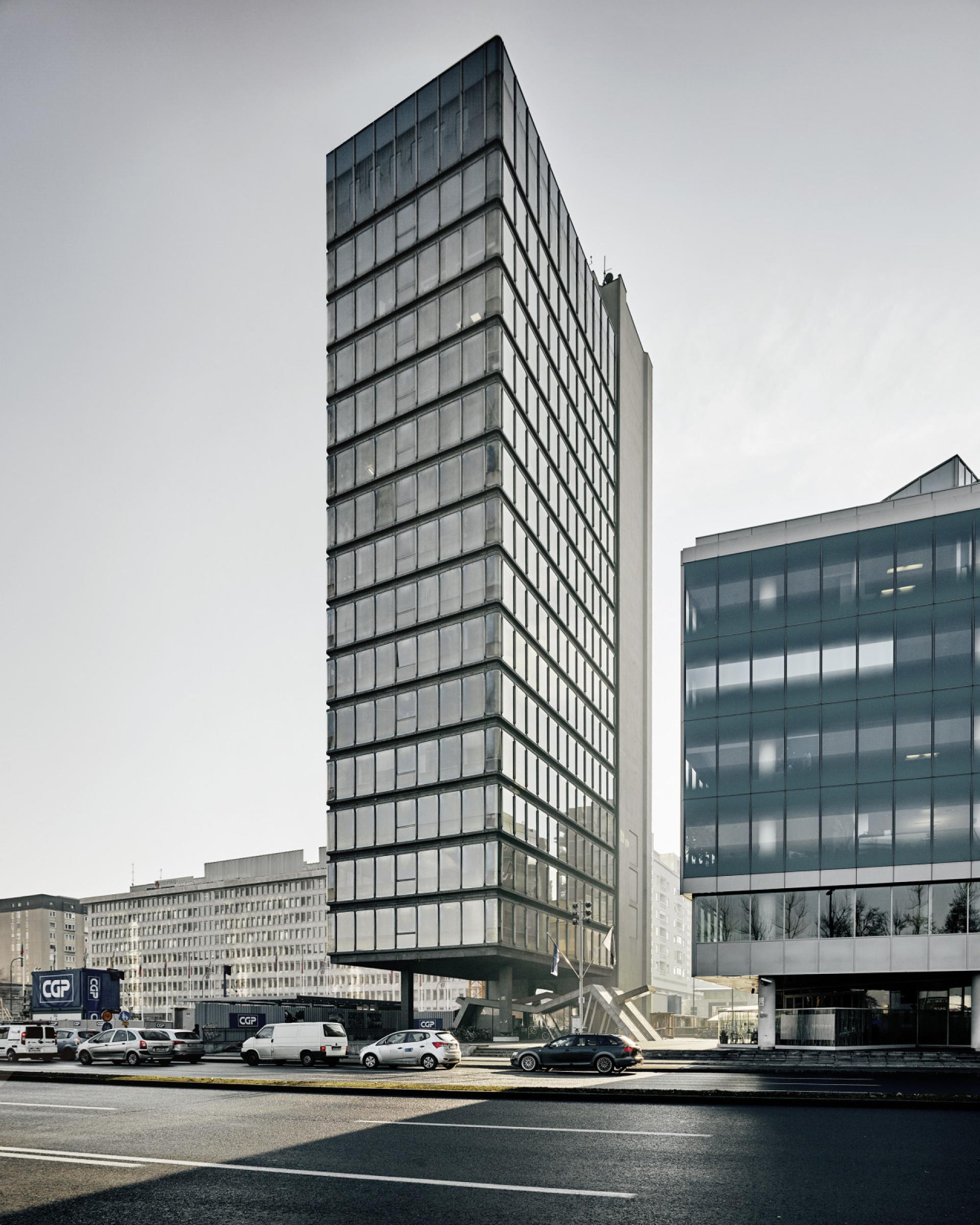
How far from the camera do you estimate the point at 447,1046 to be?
41.7 meters

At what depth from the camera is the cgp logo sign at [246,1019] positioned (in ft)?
214

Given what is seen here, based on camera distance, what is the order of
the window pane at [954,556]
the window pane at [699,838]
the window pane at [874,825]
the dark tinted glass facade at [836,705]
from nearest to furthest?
the dark tinted glass facade at [836,705] < the window pane at [874,825] < the window pane at [954,556] < the window pane at [699,838]

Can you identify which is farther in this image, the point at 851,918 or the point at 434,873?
the point at 434,873

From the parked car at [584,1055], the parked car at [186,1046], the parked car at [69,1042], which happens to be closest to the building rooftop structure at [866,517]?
the parked car at [584,1055]

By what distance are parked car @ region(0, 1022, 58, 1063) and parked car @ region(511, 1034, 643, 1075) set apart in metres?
23.7

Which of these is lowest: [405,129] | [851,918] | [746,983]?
[746,983]

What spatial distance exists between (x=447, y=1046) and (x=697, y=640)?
25488 mm

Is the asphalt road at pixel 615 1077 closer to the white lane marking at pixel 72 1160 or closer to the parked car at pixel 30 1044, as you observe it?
the parked car at pixel 30 1044

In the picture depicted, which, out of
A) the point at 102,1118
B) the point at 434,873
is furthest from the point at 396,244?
the point at 102,1118

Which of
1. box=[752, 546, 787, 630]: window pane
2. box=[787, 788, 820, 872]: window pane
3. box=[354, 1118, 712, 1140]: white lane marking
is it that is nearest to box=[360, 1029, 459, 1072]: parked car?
box=[787, 788, 820, 872]: window pane

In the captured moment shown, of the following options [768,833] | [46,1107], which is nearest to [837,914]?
[768,833]

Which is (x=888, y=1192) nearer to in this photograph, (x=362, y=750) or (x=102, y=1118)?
(x=102, y=1118)

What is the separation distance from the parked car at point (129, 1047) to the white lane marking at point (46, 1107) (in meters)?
22.9

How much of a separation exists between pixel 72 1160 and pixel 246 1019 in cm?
5623
